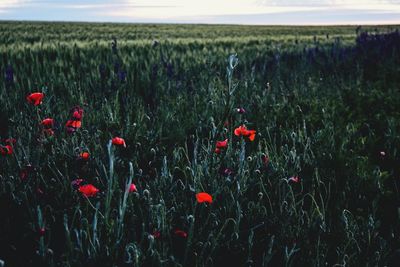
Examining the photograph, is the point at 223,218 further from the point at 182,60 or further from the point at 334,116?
the point at 182,60

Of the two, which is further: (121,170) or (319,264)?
(121,170)

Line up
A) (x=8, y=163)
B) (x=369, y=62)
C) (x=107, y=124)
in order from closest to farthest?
(x=8, y=163) < (x=107, y=124) < (x=369, y=62)

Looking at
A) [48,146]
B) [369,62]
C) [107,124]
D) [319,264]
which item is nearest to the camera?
[319,264]

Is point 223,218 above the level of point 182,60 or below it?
below

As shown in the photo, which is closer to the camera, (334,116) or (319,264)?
(319,264)

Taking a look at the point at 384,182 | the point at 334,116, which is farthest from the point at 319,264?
the point at 334,116

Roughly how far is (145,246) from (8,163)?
94cm

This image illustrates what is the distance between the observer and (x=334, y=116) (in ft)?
12.3

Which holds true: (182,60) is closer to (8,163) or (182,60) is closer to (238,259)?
(8,163)

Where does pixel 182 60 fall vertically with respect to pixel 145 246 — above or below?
above

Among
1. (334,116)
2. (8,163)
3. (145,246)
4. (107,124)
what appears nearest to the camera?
(145,246)

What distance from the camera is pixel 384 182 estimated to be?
250cm

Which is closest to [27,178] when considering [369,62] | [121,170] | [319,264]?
[121,170]

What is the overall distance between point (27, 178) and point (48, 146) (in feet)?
1.79
